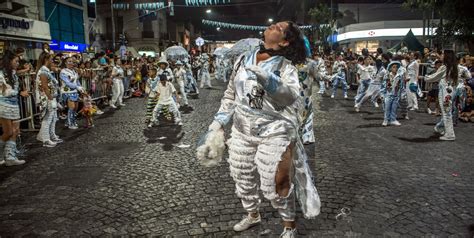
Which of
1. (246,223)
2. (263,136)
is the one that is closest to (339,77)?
Result: (246,223)

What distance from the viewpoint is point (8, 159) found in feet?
22.5

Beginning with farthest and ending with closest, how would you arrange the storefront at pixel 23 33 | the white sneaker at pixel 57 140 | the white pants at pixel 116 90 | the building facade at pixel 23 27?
the building facade at pixel 23 27 < the storefront at pixel 23 33 < the white pants at pixel 116 90 < the white sneaker at pixel 57 140

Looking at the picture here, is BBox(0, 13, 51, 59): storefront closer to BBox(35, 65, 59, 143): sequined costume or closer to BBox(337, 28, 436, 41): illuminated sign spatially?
BBox(35, 65, 59, 143): sequined costume

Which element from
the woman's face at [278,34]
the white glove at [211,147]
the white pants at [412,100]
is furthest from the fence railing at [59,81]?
the white pants at [412,100]

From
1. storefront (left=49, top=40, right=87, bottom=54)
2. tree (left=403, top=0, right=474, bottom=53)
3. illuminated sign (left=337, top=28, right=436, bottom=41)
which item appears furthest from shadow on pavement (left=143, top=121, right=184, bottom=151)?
Answer: illuminated sign (left=337, top=28, right=436, bottom=41)

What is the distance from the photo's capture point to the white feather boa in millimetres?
3572

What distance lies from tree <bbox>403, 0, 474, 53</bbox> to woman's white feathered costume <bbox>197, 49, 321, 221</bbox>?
44.1 ft

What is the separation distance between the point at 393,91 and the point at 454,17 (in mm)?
6660

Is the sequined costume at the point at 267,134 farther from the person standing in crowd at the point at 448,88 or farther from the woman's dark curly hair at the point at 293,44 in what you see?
the person standing in crowd at the point at 448,88

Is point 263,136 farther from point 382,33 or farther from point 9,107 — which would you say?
point 382,33

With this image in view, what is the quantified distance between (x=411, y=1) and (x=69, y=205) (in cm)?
1526

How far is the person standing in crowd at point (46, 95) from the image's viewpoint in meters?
8.18

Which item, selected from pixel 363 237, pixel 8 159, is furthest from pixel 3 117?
pixel 363 237

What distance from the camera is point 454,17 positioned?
47.7 feet
